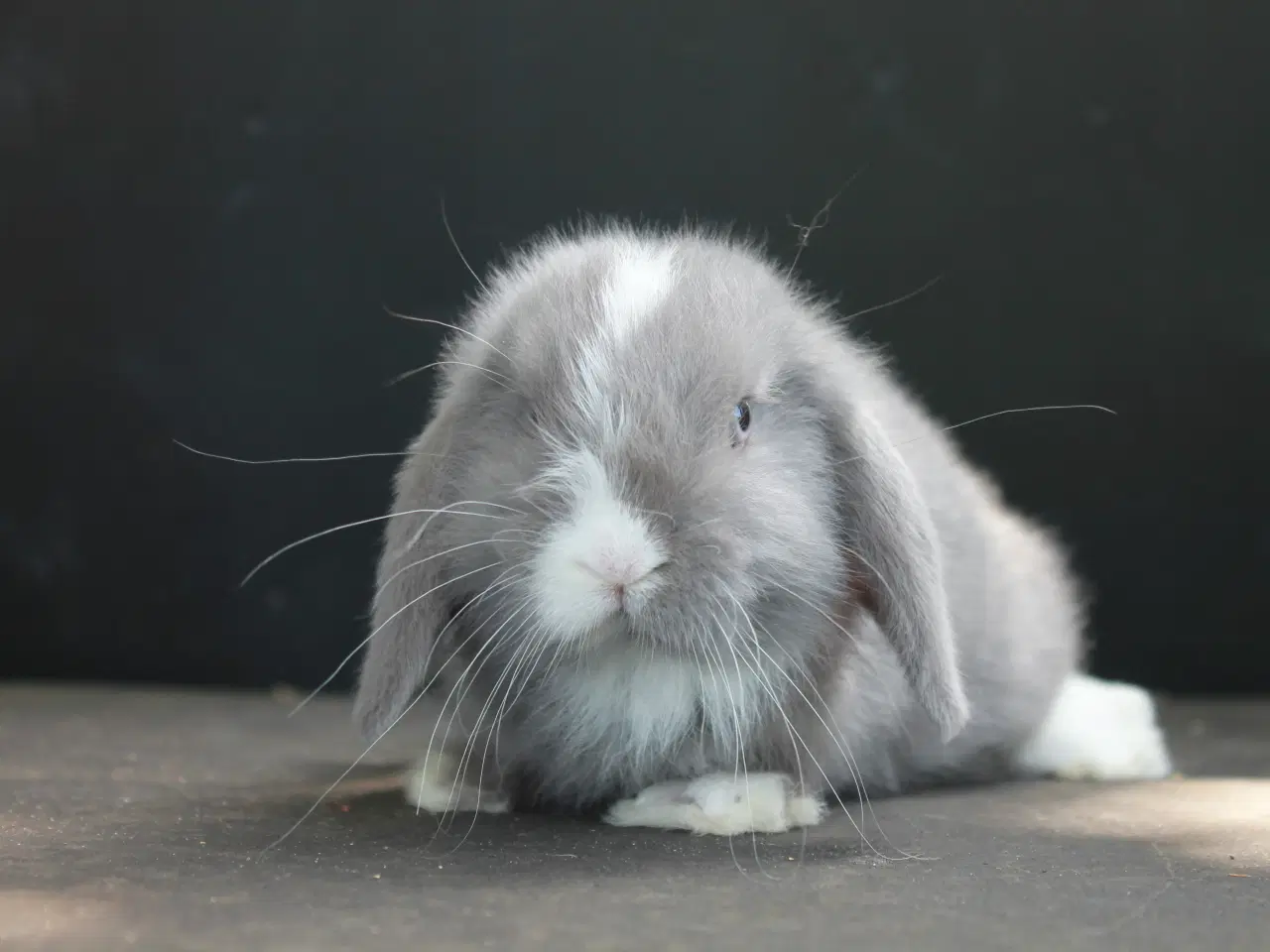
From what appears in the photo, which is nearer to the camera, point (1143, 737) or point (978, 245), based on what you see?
point (1143, 737)

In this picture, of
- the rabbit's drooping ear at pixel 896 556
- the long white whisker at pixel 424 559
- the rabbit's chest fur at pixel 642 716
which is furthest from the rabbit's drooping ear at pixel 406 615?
the rabbit's drooping ear at pixel 896 556

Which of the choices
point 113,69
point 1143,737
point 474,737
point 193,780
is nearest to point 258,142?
point 113,69

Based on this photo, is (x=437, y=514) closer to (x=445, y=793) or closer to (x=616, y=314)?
(x=616, y=314)

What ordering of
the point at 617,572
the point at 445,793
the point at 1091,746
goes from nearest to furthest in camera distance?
the point at 617,572, the point at 445,793, the point at 1091,746

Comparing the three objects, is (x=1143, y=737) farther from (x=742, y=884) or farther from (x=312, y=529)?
(x=312, y=529)

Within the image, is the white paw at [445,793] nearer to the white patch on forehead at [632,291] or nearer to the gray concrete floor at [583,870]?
the gray concrete floor at [583,870]

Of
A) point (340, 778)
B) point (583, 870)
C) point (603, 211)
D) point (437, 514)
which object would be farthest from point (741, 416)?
point (603, 211)

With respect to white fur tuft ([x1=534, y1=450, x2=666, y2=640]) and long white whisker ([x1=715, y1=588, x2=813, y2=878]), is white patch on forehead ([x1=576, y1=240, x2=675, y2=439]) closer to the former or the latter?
white fur tuft ([x1=534, y1=450, x2=666, y2=640])
